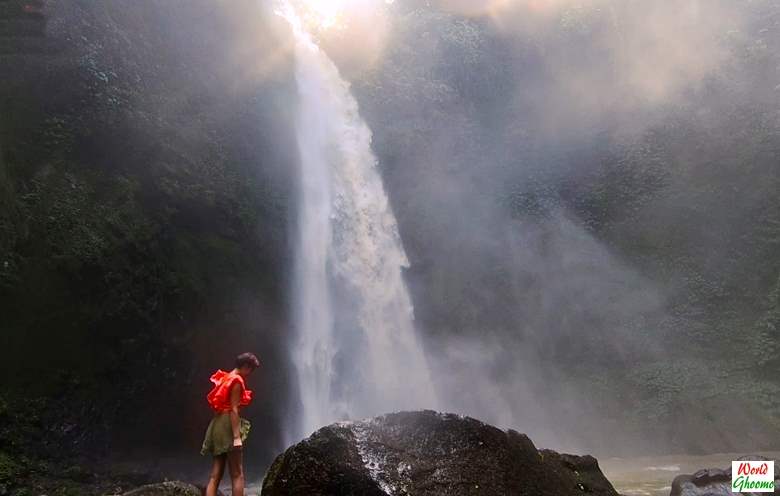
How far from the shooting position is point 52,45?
9.65 m

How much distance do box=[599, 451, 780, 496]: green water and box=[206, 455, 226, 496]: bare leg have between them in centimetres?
570

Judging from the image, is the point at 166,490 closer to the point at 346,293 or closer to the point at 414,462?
the point at 414,462

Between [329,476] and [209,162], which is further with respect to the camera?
[209,162]

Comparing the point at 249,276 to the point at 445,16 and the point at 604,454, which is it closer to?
the point at 604,454

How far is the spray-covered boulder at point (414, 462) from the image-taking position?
346 cm

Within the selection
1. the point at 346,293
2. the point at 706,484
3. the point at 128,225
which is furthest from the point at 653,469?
the point at 128,225

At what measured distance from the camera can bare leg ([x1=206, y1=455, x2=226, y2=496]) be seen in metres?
4.39

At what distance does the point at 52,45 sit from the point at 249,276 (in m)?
5.90

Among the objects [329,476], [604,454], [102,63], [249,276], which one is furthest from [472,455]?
[102,63]

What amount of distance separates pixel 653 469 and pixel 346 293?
7964mm

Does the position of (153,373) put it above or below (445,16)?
below
